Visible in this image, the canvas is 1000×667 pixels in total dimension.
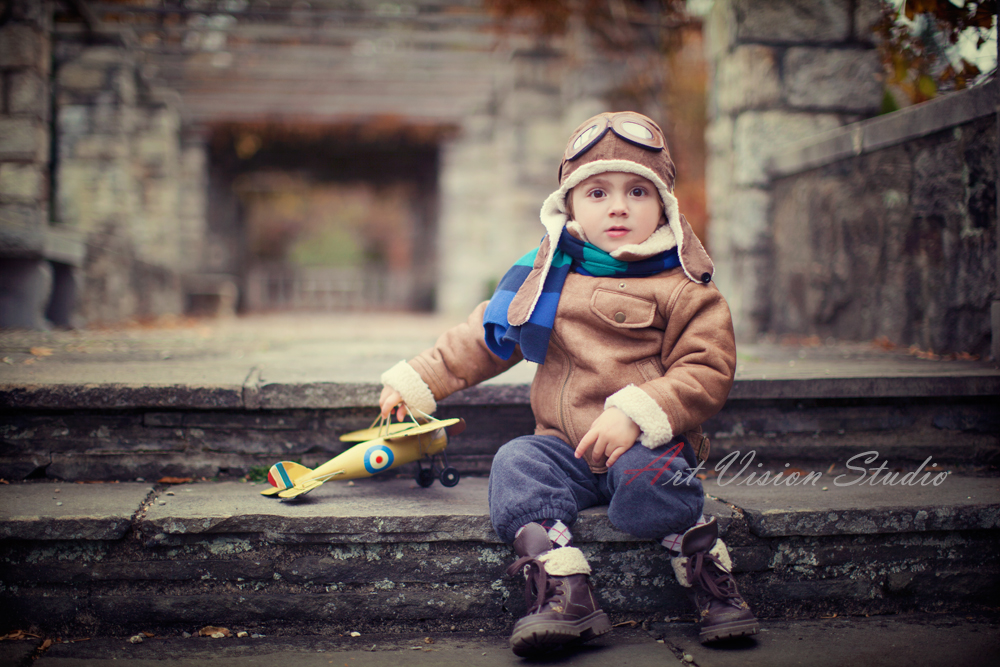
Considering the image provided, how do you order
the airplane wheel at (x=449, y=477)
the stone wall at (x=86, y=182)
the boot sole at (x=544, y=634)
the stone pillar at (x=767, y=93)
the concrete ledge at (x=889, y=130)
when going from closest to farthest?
the boot sole at (x=544, y=634) < the airplane wheel at (x=449, y=477) < the concrete ledge at (x=889, y=130) < the stone pillar at (x=767, y=93) < the stone wall at (x=86, y=182)

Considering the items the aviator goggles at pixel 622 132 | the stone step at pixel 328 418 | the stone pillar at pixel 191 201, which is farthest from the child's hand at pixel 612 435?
the stone pillar at pixel 191 201

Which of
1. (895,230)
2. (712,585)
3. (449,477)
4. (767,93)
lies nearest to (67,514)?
(449,477)

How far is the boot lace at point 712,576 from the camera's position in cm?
148

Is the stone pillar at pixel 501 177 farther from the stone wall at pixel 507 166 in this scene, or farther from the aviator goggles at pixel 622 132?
the aviator goggles at pixel 622 132

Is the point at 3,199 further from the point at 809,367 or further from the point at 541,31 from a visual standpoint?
the point at 809,367

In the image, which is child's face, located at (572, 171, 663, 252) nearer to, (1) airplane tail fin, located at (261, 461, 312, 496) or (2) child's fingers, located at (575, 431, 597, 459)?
(2) child's fingers, located at (575, 431, 597, 459)

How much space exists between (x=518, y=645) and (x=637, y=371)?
27.7 inches

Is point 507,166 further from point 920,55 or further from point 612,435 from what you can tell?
point 612,435

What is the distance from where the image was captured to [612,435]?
4.87ft

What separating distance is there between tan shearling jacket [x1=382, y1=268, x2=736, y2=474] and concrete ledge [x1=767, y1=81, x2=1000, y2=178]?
1794 mm

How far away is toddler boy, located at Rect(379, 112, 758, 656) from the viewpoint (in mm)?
1477

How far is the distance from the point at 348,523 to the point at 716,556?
0.90 metres

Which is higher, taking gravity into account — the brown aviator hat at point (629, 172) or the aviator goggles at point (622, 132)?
the aviator goggles at point (622, 132)

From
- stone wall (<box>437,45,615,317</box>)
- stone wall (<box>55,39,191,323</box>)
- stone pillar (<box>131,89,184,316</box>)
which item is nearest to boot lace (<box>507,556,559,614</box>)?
stone wall (<box>437,45,615,317</box>)
